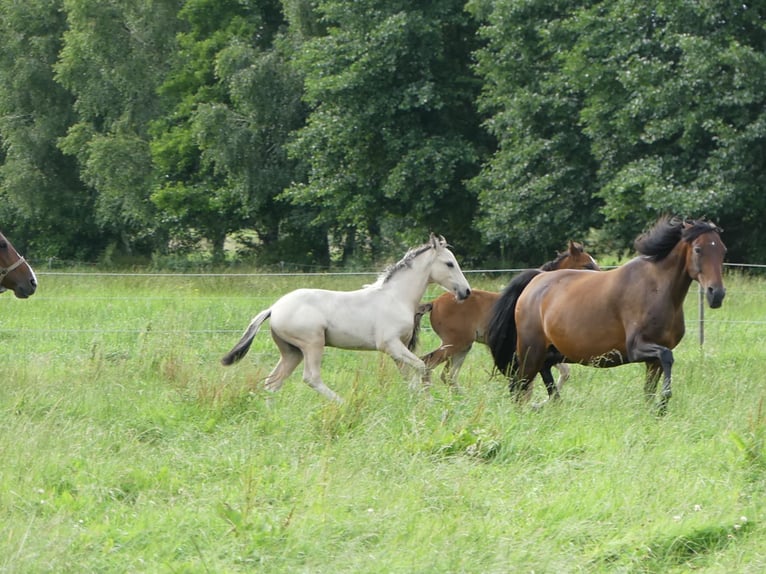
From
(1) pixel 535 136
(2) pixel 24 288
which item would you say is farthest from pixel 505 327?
(1) pixel 535 136

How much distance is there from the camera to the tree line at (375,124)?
21.8 meters

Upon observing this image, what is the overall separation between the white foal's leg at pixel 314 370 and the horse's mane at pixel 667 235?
2831mm

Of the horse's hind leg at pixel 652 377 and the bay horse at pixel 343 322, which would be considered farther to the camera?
the bay horse at pixel 343 322

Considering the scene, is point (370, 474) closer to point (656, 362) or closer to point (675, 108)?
point (656, 362)

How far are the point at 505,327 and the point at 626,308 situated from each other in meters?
1.59

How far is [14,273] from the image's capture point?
1080 cm

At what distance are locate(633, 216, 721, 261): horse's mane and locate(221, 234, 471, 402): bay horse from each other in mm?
2138

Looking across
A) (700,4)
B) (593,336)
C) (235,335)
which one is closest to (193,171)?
(700,4)

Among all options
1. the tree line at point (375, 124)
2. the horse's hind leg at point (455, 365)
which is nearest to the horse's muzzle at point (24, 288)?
the horse's hind leg at point (455, 365)

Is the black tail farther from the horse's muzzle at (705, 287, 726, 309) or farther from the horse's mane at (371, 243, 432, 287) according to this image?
the horse's muzzle at (705, 287, 726, 309)

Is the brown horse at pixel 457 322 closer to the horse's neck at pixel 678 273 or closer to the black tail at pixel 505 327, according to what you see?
the black tail at pixel 505 327

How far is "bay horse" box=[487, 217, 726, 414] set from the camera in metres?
8.81

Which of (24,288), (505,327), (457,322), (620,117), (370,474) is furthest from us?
(620,117)

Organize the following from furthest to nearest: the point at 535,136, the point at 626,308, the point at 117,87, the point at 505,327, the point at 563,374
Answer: the point at 117,87, the point at 535,136, the point at 563,374, the point at 505,327, the point at 626,308
